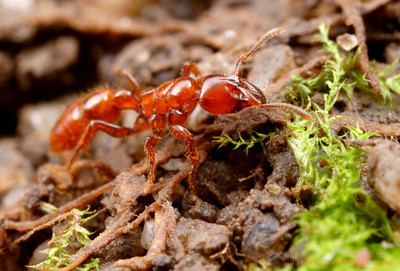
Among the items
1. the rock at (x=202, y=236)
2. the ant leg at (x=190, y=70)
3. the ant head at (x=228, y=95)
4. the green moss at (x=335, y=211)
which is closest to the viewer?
the green moss at (x=335, y=211)

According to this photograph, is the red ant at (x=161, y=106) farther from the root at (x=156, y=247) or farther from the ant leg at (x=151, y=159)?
the root at (x=156, y=247)

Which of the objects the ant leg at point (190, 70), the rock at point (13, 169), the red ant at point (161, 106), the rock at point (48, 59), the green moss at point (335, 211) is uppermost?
the rock at point (48, 59)

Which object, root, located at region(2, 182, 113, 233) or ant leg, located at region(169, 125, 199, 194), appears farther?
root, located at region(2, 182, 113, 233)

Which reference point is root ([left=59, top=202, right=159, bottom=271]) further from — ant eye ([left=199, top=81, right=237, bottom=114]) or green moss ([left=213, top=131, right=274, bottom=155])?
ant eye ([left=199, top=81, right=237, bottom=114])

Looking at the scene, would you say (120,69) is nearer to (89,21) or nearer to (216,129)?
(89,21)

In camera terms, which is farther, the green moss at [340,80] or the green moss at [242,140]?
the green moss at [340,80]

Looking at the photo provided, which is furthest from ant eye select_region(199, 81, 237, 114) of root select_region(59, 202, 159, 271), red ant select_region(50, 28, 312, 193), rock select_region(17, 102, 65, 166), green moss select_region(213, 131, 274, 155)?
rock select_region(17, 102, 65, 166)

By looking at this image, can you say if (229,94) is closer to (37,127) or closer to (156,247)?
(156,247)

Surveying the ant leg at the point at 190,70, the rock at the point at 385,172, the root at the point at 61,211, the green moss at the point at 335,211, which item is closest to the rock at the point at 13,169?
the root at the point at 61,211
